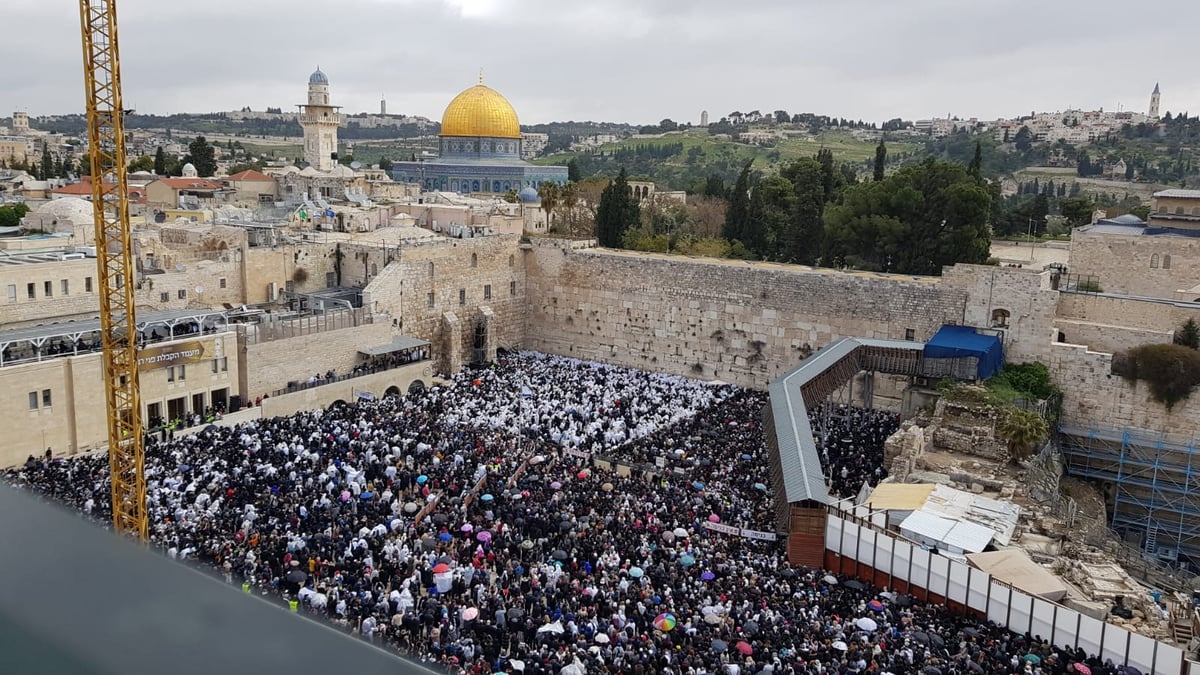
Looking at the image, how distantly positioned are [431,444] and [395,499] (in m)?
3.11

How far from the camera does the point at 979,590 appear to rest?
1323 cm

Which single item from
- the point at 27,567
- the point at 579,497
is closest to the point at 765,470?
the point at 579,497

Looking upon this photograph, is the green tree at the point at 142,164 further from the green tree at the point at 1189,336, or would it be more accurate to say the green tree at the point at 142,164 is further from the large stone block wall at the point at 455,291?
the green tree at the point at 1189,336

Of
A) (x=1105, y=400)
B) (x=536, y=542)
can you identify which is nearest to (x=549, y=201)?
(x=1105, y=400)

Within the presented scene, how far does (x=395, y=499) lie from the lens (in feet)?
54.2

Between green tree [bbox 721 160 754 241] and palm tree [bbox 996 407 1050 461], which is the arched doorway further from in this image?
palm tree [bbox 996 407 1050 461]

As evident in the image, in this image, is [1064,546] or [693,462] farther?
[693,462]

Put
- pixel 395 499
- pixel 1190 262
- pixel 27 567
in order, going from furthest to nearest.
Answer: pixel 1190 262
pixel 395 499
pixel 27 567

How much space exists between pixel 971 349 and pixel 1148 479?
4837mm

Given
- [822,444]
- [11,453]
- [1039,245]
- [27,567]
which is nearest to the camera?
[27,567]

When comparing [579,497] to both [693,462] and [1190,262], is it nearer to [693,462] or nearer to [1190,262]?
[693,462]

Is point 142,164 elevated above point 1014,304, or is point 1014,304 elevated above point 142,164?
point 142,164

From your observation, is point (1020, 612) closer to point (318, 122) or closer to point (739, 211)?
point (739, 211)

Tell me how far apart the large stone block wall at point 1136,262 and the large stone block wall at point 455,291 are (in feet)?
57.5
